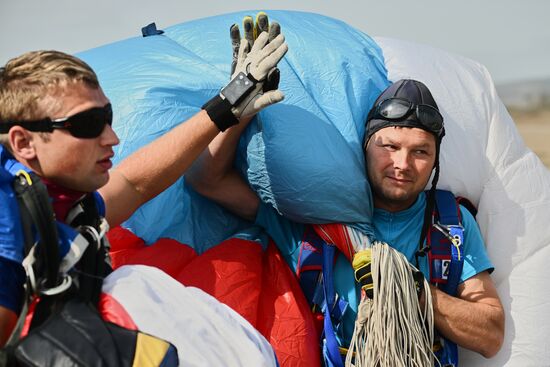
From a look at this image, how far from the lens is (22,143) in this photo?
1.73 meters

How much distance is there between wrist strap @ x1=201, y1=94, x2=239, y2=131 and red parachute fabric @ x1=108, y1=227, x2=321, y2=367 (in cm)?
47

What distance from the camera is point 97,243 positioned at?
5.76ft

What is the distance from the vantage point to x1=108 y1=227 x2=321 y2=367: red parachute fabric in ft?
7.77

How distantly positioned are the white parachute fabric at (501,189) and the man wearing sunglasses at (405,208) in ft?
0.31

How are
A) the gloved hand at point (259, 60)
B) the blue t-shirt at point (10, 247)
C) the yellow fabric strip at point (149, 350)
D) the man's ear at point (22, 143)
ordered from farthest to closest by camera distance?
the gloved hand at point (259, 60) < the man's ear at point (22, 143) < the blue t-shirt at point (10, 247) < the yellow fabric strip at point (149, 350)

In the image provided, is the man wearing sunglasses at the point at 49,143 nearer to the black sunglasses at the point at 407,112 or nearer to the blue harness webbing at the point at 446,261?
the black sunglasses at the point at 407,112

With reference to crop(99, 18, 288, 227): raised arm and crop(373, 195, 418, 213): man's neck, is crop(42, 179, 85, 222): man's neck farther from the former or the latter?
crop(373, 195, 418, 213): man's neck

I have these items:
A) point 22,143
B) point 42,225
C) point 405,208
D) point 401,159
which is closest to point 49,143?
point 22,143

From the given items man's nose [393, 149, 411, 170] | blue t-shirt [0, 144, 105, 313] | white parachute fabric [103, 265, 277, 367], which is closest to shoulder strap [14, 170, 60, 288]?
blue t-shirt [0, 144, 105, 313]

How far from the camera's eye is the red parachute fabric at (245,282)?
7.77 feet

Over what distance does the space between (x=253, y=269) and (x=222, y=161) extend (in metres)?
0.34

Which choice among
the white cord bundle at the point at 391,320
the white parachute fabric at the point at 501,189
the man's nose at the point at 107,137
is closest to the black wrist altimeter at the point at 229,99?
the man's nose at the point at 107,137

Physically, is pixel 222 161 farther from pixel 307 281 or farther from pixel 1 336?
pixel 1 336

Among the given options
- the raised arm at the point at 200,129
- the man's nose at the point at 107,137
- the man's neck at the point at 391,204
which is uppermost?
the man's nose at the point at 107,137
